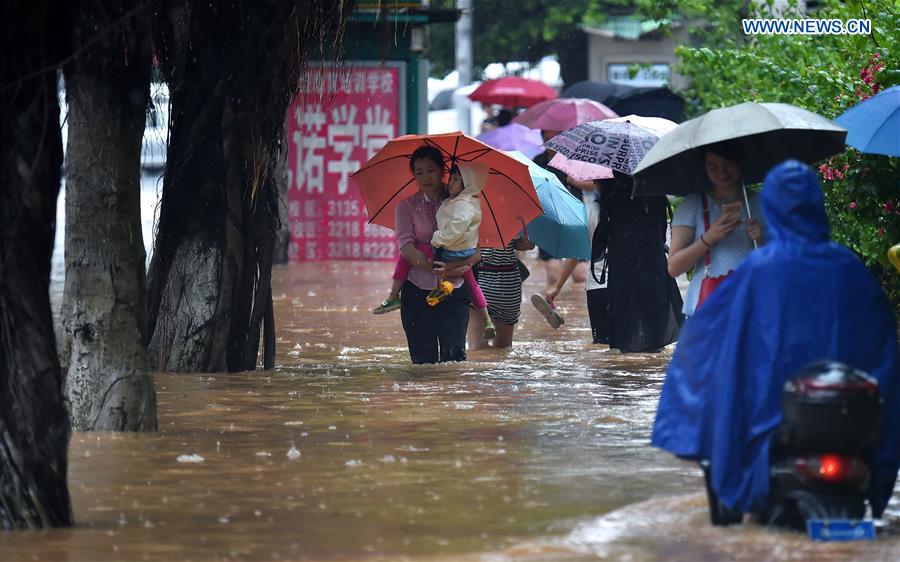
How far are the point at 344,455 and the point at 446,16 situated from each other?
15.2 meters

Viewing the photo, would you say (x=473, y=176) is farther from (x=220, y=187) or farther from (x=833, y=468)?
(x=833, y=468)

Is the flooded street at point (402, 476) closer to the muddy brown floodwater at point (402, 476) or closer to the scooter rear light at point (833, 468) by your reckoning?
the muddy brown floodwater at point (402, 476)

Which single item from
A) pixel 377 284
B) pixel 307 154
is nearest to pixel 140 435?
pixel 377 284

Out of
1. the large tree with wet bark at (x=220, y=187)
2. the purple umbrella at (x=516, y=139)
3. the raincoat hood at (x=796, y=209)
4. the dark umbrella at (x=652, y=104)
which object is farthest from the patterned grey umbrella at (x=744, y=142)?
the purple umbrella at (x=516, y=139)

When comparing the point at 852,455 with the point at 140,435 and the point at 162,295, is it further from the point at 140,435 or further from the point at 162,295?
the point at 162,295

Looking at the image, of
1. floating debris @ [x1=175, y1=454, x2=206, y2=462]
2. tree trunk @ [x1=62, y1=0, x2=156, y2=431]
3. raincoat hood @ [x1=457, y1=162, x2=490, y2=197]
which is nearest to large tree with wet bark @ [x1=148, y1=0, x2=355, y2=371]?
raincoat hood @ [x1=457, y1=162, x2=490, y2=197]

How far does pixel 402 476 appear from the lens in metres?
8.15

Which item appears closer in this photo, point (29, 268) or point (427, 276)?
point (29, 268)

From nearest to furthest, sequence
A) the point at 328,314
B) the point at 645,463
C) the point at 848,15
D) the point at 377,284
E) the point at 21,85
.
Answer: the point at 21,85, the point at 645,463, the point at 848,15, the point at 328,314, the point at 377,284

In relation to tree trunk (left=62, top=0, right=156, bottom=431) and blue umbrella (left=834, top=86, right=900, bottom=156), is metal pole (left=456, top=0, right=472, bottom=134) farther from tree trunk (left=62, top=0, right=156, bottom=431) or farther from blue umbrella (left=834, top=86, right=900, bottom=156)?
tree trunk (left=62, top=0, right=156, bottom=431)

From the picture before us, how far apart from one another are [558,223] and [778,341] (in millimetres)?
7952

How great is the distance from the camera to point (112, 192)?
9.26 m

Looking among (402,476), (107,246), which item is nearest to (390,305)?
(107,246)

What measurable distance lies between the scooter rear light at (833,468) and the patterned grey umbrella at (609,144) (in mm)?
6257
